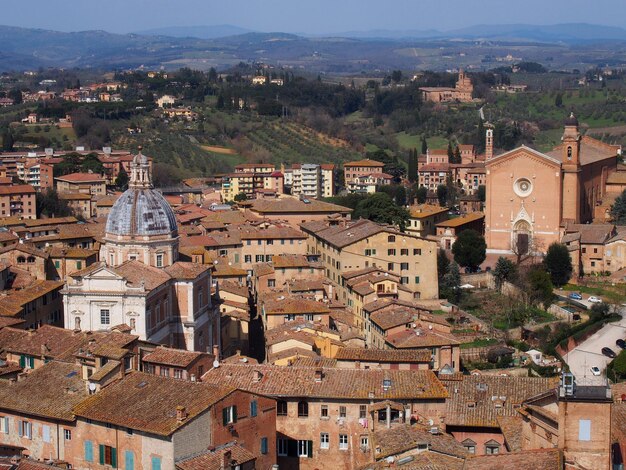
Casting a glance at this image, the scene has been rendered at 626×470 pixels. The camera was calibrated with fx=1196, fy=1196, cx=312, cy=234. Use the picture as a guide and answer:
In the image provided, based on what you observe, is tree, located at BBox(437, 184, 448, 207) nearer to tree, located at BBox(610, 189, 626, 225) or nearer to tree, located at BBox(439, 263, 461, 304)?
tree, located at BBox(610, 189, 626, 225)

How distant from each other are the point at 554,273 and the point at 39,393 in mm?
32451

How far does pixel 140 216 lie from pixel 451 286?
52.9ft

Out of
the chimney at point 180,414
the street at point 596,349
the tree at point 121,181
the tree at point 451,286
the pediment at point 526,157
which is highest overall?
the pediment at point 526,157

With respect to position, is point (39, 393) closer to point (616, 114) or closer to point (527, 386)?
point (527, 386)

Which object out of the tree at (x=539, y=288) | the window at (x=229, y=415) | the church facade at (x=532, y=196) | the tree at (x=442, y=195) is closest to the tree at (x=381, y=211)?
the church facade at (x=532, y=196)

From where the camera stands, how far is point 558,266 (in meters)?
52.8

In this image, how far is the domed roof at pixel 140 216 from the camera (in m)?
38.2

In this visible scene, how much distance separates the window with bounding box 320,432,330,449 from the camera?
2525cm

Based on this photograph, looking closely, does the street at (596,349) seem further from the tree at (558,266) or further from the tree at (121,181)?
the tree at (121,181)

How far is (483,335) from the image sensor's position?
141 ft

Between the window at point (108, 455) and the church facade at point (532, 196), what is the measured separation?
38.2 metres

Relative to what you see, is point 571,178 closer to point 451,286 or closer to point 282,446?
point 451,286

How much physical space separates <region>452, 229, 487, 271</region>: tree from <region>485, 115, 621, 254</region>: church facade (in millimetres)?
3574

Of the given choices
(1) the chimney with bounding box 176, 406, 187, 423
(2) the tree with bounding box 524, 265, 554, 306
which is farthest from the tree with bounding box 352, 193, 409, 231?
(1) the chimney with bounding box 176, 406, 187, 423
